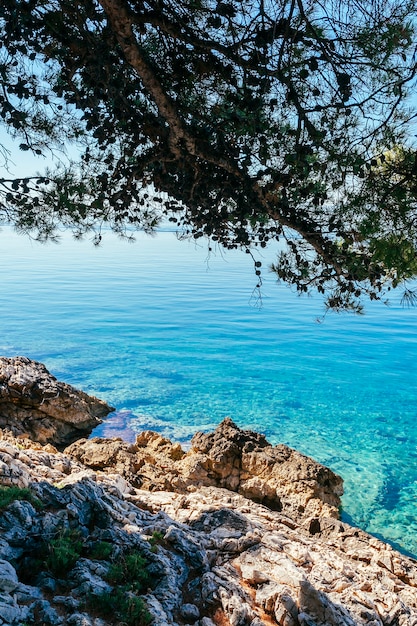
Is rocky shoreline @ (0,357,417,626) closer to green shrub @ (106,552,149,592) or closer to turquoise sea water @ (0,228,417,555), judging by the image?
green shrub @ (106,552,149,592)

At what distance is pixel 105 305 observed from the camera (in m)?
22.7

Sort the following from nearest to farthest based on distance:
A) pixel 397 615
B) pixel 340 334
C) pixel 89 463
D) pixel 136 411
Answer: pixel 397 615, pixel 89 463, pixel 136 411, pixel 340 334

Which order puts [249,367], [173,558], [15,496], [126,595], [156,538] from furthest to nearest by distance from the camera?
[249,367] < [156,538] < [173,558] < [15,496] < [126,595]

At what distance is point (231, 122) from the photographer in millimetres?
3953

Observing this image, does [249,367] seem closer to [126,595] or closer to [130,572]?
[130,572]

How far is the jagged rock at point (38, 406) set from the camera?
805 centimetres

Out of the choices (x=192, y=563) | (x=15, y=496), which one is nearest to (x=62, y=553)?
(x=15, y=496)

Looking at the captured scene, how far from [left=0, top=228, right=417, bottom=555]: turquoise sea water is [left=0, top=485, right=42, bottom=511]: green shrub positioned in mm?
6003

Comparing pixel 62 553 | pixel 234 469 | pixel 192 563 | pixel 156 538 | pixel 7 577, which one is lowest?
pixel 234 469

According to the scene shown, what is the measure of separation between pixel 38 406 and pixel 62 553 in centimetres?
584

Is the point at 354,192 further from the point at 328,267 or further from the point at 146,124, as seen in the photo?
the point at 146,124

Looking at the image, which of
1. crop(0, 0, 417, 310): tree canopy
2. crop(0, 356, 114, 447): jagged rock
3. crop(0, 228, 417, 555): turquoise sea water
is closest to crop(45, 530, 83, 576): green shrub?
crop(0, 0, 417, 310): tree canopy

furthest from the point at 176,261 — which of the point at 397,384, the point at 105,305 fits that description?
the point at 397,384

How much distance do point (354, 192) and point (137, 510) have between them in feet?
12.7
